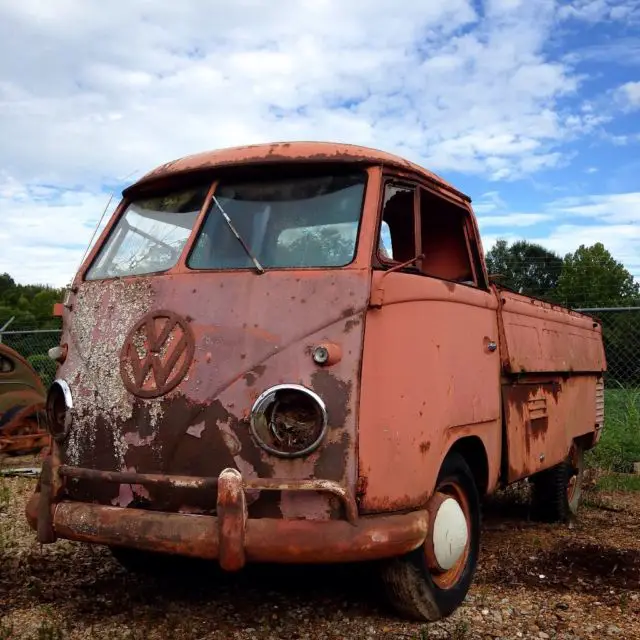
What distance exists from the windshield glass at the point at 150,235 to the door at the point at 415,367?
0.99m

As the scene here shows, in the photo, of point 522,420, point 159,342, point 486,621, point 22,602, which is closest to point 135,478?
point 159,342

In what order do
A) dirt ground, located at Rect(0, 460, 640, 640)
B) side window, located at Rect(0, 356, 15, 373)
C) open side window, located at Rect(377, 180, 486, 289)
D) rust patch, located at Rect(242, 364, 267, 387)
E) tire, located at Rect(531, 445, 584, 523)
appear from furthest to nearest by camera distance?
side window, located at Rect(0, 356, 15, 373)
tire, located at Rect(531, 445, 584, 523)
open side window, located at Rect(377, 180, 486, 289)
dirt ground, located at Rect(0, 460, 640, 640)
rust patch, located at Rect(242, 364, 267, 387)

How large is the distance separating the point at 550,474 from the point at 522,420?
59.5 inches

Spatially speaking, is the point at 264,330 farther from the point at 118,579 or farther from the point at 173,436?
the point at 118,579

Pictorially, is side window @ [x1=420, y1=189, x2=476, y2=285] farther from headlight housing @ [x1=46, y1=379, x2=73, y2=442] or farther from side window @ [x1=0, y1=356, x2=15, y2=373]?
side window @ [x1=0, y1=356, x2=15, y2=373]

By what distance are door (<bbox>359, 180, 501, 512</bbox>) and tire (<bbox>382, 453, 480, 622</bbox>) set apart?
0.73ft

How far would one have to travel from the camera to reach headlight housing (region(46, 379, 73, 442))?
3459mm

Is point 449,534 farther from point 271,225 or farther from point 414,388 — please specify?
point 271,225

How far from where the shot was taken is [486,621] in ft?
11.6

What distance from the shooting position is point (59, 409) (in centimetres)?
359

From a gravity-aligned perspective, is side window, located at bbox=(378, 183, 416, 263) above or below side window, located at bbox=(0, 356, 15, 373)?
above

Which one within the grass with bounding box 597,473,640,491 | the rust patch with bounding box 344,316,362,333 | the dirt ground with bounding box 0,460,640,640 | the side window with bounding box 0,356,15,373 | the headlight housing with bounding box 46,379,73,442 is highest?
the rust patch with bounding box 344,316,362,333

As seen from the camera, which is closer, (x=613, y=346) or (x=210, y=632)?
(x=210, y=632)

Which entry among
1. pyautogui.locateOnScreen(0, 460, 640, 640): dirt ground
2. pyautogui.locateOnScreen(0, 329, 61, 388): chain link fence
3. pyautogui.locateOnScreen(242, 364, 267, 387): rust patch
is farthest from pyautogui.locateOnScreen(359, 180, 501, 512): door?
pyautogui.locateOnScreen(0, 329, 61, 388): chain link fence
